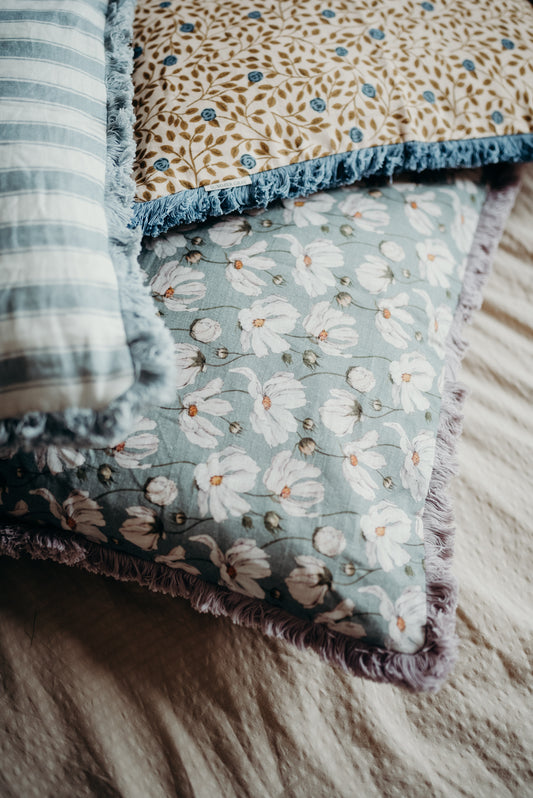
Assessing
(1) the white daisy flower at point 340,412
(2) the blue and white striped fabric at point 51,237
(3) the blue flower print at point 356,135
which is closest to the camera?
(2) the blue and white striped fabric at point 51,237

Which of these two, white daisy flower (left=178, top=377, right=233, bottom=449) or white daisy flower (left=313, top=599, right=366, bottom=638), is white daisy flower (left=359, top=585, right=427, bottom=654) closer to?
white daisy flower (left=313, top=599, right=366, bottom=638)

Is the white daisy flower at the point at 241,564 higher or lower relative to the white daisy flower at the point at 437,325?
lower

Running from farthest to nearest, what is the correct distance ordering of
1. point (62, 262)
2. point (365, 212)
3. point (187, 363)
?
point (365, 212)
point (187, 363)
point (62, 262)

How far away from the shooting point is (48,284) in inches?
15.9

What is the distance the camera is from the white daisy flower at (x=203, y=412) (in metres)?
0.49

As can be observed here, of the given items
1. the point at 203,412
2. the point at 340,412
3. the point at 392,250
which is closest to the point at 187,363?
the point at 203,412

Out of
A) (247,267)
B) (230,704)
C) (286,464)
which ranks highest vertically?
(247,267)

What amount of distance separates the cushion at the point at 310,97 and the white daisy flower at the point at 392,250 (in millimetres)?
87

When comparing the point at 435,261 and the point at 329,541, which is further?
the point at 435,261

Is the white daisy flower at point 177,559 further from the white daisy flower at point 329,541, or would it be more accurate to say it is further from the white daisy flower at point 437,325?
the white daisy flower at point 437,325

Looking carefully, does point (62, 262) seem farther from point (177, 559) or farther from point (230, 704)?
point (230, 704)

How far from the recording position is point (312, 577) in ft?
1.54

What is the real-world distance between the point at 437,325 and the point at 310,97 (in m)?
0.30

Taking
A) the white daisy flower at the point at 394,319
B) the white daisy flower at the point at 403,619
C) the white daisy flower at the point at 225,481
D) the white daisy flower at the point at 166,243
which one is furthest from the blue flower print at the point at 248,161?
the white daisy flower at the point at 403,619
